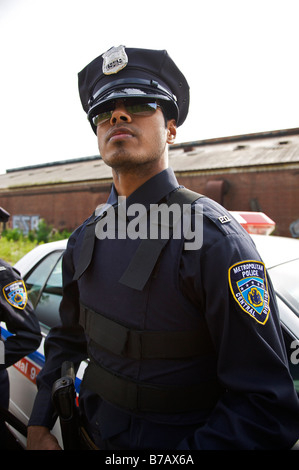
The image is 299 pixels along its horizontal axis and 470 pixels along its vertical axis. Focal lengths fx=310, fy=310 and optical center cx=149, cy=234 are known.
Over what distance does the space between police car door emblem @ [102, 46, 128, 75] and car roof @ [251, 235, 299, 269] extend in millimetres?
1101

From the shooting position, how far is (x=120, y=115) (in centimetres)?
122

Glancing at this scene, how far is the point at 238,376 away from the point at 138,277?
1.32ft

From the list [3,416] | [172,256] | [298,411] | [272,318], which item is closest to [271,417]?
[298,411]

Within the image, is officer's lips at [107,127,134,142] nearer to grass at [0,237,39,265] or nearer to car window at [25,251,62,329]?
car window at [25,251,62,329]

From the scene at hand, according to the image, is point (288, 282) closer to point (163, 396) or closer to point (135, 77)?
point (163, 396)

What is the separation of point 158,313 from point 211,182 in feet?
38.8

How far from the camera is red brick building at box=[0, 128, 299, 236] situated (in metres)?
11.5

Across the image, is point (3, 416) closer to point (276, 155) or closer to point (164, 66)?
point (164, 66)

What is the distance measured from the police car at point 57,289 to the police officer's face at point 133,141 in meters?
0.78

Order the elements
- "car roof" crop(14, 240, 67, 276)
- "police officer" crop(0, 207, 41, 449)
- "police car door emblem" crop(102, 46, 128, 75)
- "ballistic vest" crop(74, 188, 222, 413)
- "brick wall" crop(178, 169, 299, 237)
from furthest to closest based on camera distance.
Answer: "brick wall" crop(178, 169, 299, 237) → "car roof" crop(14, 240, 67, 276) → "police officer" crop(0, 207, 41, 449) → "police car door emblem" crop(102, 46, 128, 75) → "ballistic vest" crop(74, 188, 222, 413)

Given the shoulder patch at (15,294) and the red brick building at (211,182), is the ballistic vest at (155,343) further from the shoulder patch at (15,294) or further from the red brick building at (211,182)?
the red brick building at (211,182)

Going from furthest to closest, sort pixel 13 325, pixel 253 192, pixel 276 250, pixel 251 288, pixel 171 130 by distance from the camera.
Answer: pixel 253 192
pixel 13 325
pixel 276 250
pixel 171 130
pixel 251 288

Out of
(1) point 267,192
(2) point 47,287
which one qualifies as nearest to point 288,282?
(2) point 47,287

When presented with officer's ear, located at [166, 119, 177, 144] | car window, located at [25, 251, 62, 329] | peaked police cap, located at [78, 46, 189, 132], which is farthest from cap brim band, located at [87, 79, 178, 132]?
car window, located at [25, 251, 62, 329]
